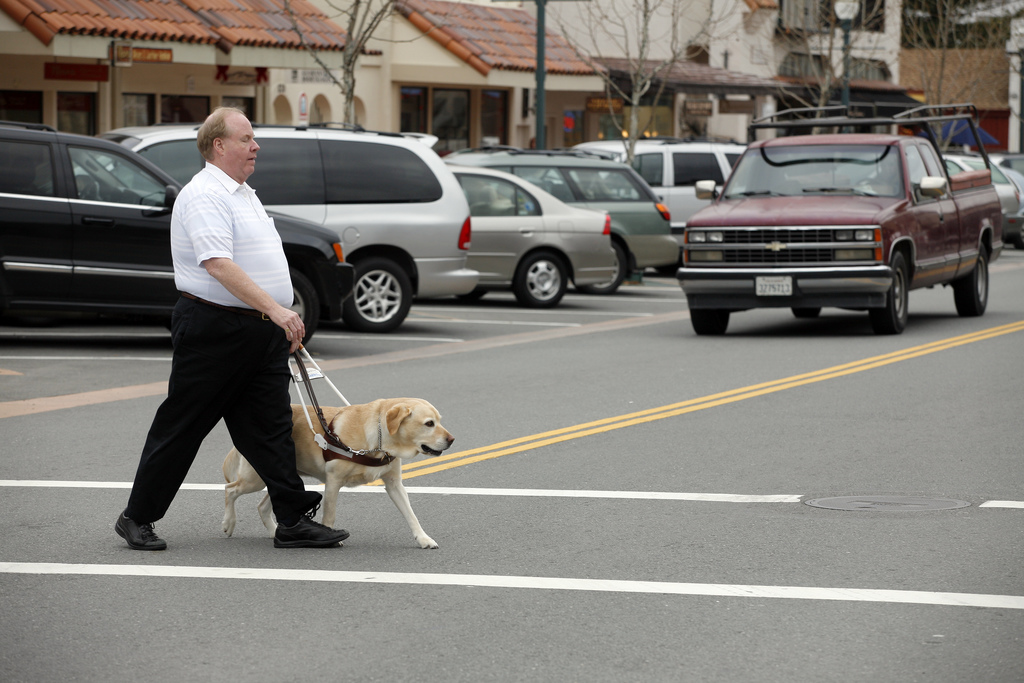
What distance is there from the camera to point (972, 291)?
57.5 feet

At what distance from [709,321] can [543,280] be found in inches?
141

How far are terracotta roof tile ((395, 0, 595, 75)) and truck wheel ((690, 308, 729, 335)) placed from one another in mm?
15610

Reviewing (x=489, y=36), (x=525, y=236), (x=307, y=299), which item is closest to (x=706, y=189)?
(x=525, y=236)

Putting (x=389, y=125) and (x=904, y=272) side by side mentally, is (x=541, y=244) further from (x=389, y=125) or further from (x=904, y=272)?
(x=389, y=125)

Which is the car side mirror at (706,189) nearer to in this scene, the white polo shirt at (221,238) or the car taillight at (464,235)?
the car taillight at (464,235)

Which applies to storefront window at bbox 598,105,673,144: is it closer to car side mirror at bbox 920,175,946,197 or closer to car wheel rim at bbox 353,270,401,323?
car side mirror at bbox 920,175,946,197

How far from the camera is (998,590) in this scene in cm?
567

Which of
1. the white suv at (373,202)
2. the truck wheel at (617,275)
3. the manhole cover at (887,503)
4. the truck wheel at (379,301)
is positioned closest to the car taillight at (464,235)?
the white suv at (373,202)

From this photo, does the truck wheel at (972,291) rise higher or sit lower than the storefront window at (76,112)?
lower

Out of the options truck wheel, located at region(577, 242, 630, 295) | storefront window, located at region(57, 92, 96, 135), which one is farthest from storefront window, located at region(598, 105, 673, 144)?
truck wheel, located at region(577, 242, 630, 295)

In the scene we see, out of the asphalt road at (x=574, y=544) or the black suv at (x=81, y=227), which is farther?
the black suv at (x=81, y=227)

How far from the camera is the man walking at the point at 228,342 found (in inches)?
235

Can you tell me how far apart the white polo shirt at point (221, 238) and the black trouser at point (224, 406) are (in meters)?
0.11

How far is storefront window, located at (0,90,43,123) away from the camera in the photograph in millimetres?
23359
